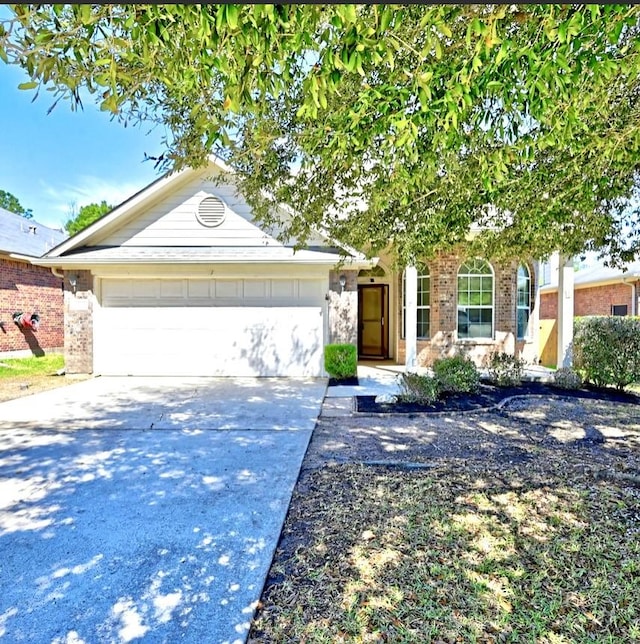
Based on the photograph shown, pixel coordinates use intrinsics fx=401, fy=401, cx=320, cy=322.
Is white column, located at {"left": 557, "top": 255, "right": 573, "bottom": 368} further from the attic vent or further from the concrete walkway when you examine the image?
the attic vent

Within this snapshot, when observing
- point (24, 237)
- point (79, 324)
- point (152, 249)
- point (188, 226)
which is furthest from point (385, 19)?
point (24, 237)

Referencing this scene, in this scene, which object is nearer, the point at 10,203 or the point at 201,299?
the point at 201,299

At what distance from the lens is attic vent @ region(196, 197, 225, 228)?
10.3m

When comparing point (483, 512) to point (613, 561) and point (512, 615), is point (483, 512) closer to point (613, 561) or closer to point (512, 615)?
point (613, 561)

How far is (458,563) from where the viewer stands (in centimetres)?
271

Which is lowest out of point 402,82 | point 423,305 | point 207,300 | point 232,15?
point 423,305

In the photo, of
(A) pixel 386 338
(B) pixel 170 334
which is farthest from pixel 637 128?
(A) pixel 386 338

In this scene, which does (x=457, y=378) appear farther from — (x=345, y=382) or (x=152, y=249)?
(x=152, y=249)

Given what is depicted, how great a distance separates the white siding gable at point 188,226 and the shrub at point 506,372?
605 cm

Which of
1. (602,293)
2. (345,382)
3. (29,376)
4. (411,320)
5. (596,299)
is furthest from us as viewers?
(596,299)

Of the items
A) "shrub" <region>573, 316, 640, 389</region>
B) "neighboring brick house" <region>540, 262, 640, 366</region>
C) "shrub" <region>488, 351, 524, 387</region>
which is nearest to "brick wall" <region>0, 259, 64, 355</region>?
"shrub" <region>488, 351, 524, 387</region>

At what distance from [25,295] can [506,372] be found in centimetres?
1542

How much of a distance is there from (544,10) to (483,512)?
3.57 metres

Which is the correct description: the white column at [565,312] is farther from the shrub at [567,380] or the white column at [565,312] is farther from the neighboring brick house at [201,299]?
the neighboring brick house at [201,299]
